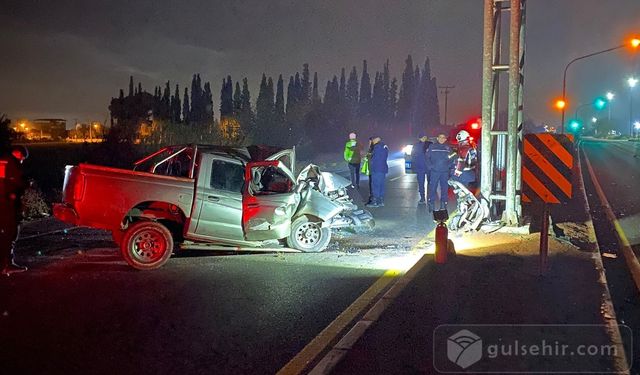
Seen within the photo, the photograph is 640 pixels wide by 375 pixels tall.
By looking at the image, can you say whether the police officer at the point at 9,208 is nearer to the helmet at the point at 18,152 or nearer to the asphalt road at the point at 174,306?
the helmet at the point at 18,152

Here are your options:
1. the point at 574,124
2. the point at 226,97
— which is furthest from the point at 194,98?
the point at 574,124

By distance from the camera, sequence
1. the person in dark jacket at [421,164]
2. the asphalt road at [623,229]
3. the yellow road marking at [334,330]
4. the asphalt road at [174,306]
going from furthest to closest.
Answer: the person in dark jacket at [421,164], the asphalt road at [623,229], the asphalt road at [174,306], the yellow road marking at [334,330]

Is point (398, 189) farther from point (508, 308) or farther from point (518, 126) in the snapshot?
point (508, 308)

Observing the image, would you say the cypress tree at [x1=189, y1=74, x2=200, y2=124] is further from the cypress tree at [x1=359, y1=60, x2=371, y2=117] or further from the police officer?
the police officer

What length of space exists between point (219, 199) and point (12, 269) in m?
2.97

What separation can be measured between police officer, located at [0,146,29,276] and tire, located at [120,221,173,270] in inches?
56.2

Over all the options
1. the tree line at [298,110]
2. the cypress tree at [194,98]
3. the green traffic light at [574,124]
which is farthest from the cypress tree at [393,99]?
the green traffic light at [574,124]

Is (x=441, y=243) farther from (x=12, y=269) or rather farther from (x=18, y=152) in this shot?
(x=18, y=152)

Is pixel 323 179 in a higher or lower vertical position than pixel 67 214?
higher

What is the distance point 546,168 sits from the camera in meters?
12.0

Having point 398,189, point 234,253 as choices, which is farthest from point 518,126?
point 398,189

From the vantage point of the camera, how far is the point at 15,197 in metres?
9.02

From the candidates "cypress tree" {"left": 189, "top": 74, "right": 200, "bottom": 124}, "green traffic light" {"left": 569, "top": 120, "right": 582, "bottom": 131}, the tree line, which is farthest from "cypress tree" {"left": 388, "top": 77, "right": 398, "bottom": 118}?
"green traffic light" {"left": 569, "top": 120, "right": 582, "bottom": 131}

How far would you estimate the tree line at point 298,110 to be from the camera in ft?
182
